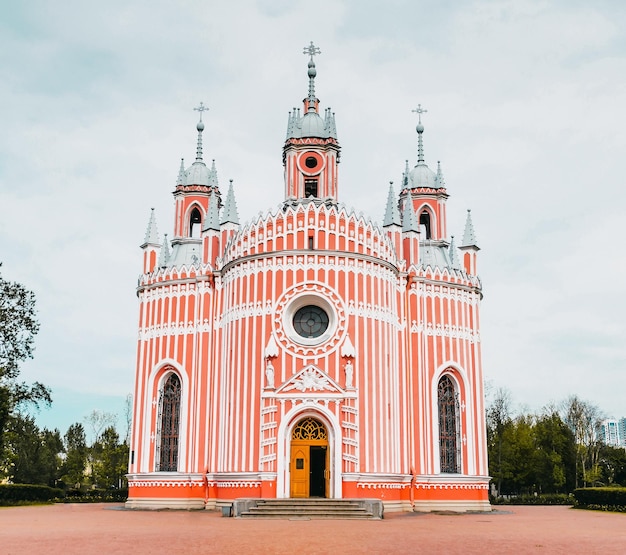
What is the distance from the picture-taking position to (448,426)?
4059 centimetres

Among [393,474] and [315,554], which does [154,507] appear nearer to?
[393,474]

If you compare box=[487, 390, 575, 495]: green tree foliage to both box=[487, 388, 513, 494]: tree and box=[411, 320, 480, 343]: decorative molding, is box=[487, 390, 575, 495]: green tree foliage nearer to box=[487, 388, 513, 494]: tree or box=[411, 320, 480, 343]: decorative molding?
box=[487, 388, 513, 494]: tree

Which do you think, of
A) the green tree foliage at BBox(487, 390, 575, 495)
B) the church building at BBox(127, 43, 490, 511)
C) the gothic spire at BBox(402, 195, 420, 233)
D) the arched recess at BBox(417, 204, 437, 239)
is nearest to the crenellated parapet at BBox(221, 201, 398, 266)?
the church building at BBox(127, 43, 490, 511)

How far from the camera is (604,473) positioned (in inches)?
2761

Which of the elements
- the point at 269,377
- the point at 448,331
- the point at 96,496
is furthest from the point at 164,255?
the point at 96,496

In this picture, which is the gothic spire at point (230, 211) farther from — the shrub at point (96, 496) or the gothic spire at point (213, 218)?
the shrub at point (96, 496)

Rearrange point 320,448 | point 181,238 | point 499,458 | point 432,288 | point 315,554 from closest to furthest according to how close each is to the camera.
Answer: point 315,554 → point 320,448 → point 432,288 → point 181,238 → point 499,458

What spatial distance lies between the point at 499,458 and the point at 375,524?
139ft

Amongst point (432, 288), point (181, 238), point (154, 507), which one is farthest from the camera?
point (181, 238)

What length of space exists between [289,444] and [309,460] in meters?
1.24

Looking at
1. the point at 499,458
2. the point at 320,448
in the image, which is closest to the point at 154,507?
the point at 320,448

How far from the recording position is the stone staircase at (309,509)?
3048 cm

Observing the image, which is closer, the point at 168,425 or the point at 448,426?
the point at 168,425

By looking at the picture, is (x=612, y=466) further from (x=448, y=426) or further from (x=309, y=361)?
(x=309, y=361)
